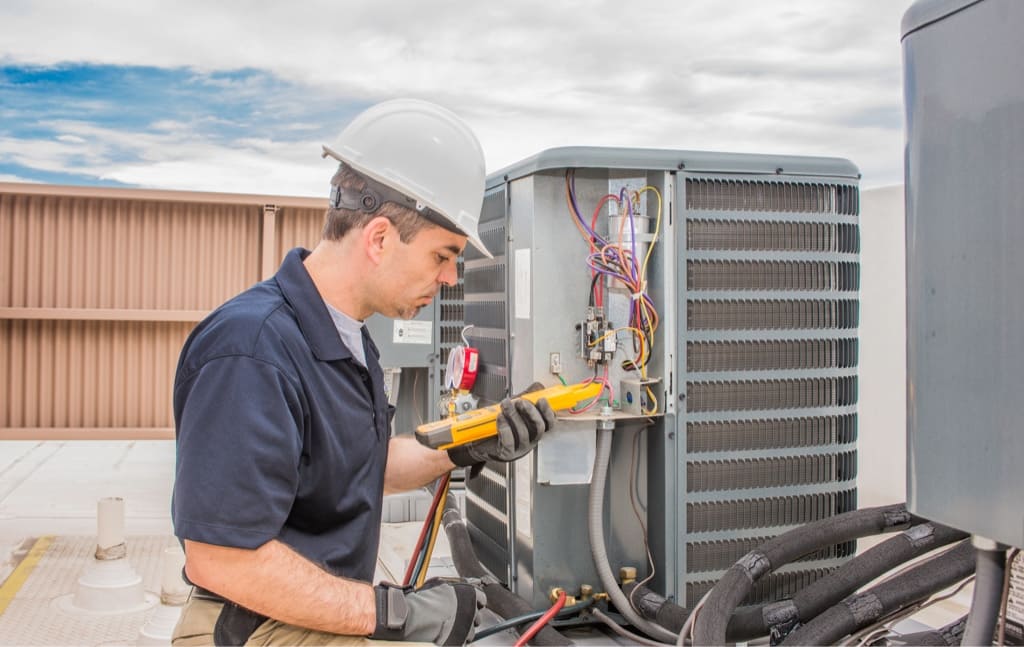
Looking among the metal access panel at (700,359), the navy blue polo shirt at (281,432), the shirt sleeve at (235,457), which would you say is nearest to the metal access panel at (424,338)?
the metal access panel at (700,359)

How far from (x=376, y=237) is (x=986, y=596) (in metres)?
1.29

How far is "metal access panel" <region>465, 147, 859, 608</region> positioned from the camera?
2699 mm

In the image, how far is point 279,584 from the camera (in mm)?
1554

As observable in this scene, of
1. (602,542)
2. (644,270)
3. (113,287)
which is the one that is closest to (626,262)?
(644,270)

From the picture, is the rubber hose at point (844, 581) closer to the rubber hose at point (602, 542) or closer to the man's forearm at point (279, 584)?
the rubber hose at point (602, 542)

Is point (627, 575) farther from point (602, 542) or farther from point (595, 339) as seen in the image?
point (595, 339)

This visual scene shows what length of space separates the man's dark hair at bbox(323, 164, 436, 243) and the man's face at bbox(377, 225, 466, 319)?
0.04ft

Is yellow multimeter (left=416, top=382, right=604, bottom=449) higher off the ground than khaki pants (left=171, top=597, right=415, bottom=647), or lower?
higher

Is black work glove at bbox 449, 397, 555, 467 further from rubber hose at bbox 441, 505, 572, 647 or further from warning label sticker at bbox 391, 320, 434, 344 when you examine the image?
warning label sticker at bbox 391, 320, 434, 344

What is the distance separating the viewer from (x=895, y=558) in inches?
89.3

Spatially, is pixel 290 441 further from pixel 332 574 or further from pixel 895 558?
pixel 895 558

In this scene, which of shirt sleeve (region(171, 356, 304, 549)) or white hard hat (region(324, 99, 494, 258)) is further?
white hard hat (region(324, 99, 494, 258))

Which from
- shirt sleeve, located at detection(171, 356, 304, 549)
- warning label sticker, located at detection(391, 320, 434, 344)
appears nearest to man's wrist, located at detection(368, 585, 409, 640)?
shirt sleeve, located at detection(171, 356, 304, 549)

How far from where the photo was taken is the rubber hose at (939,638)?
1.95 m
